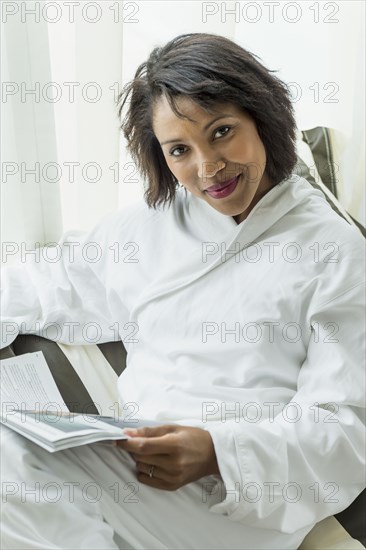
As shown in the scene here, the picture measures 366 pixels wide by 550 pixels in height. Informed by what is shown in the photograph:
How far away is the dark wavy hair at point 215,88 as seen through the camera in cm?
152

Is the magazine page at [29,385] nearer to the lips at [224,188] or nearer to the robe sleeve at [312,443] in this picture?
the robe sleeve at [312,443]

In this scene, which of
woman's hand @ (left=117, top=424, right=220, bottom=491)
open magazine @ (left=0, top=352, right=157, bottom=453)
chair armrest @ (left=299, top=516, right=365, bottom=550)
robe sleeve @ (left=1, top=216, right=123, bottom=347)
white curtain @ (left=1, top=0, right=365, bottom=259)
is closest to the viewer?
open magazine @ (left=0, top=352, right=157, bottom=453)

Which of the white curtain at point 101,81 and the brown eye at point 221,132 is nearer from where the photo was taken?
the brown eye at point 221,132

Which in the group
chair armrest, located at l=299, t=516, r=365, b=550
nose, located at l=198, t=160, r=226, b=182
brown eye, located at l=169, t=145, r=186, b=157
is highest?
brown eye, located at l=169, t=145, r=186, b=157

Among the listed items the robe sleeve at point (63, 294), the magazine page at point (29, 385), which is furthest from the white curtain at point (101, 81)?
the magazine page at point (29, 385)

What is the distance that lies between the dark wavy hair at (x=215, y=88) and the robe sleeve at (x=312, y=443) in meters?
0.36

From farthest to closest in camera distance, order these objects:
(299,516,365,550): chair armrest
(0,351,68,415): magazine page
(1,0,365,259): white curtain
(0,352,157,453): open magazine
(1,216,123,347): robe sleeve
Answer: (1,0,365,259): white curtain
(1,216,123,347): robe sleeve
(0,351,68,415): magazine page
(299,516,365,550): chair armrest
(0,352,157,453): open magazine

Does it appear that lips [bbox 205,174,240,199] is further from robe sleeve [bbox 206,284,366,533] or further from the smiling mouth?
robe sleeve [bbox 206,284,366,533]

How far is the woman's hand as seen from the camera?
1338 mm

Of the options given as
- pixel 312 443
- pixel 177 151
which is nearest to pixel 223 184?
pixel 177 151

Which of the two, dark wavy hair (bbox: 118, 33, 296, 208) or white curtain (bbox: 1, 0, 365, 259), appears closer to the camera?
dark wavy hair (bbox: 118, 33, 296, 208)

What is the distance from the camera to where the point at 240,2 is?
2359 mm

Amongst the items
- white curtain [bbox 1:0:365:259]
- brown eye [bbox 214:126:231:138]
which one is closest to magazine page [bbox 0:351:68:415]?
white curtain [bbox 1:0:365:259]

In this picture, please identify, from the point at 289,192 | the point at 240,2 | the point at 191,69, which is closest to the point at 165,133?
the point at 191,69
